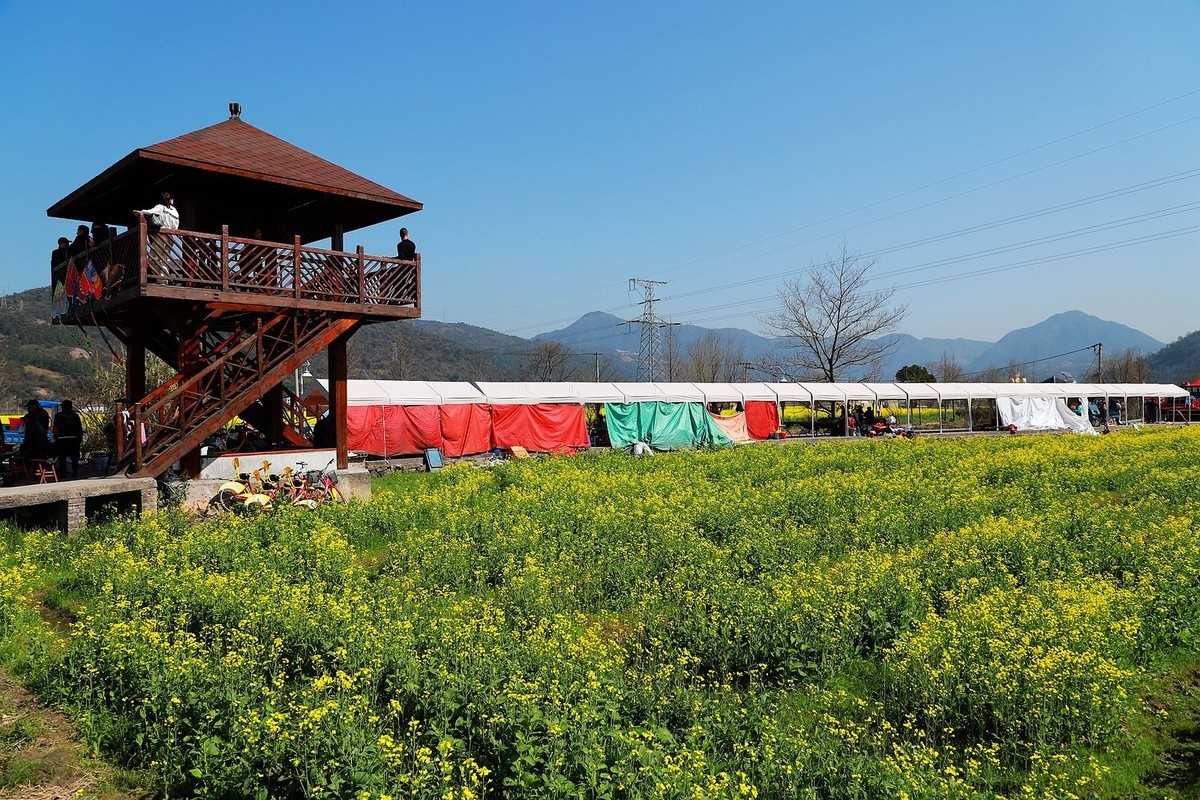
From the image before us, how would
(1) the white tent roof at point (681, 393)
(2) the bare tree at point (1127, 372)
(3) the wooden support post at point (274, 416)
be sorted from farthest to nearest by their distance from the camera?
1. (2) the bare tree at point (1127, 372)
2. (1) the white tent roof at point (681, 393)
3. (3) the wooden support post at point (274, 416)

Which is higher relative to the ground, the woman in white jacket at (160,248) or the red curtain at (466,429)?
the woman in white jacket at (160,248)

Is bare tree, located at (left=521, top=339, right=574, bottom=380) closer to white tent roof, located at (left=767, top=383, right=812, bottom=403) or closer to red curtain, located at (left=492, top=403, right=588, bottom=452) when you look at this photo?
white tent roof, located at (left=767, top=383, right=812, bottom=403)

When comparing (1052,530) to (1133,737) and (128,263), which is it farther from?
(128,263)

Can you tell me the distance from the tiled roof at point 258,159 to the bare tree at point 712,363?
7594 cm

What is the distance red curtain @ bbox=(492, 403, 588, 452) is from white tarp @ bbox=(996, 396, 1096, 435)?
28.9 metres

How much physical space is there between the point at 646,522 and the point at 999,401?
1674 inches

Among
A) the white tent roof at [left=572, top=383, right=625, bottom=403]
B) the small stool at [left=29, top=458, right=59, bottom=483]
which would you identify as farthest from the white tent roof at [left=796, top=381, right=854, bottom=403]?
the small stool at [left=29, top=458, right=59, bottom=483]

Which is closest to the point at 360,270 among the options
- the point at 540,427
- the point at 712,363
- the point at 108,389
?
the point at 540,427

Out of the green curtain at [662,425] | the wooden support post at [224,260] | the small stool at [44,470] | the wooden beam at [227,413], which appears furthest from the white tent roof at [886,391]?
the small stool at [44,470]

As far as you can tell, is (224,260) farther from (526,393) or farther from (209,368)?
(526,393)

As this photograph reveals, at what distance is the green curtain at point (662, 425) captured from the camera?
108ft

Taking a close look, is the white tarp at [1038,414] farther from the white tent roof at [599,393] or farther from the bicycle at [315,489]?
the bicycle at [315,489]

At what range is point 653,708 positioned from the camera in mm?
6145

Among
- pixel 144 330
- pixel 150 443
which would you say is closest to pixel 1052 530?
pixel 150 443
